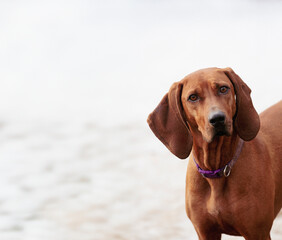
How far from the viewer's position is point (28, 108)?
11734mm

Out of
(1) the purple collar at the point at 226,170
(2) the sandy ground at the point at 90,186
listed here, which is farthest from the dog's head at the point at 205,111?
(2) the sandy ground at the point at 90,186

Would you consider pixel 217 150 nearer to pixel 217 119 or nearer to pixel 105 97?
pixel 217 119

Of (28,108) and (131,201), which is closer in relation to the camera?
(131,201)

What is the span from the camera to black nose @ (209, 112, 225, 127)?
4.54m

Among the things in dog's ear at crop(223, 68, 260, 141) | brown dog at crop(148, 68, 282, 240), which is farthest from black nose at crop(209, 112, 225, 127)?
dog's ear at crop(223, 68, 260, 141)

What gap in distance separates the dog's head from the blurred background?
72.2 inches

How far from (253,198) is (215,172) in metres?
0.32

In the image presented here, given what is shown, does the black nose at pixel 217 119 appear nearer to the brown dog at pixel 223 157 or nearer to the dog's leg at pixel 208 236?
the brown dog at pixel 223 157

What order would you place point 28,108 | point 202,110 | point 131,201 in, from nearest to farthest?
point 202,110, point 131,201, point 28,108

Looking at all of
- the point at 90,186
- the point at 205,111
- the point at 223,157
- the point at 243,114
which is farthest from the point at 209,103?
the point at 90,186

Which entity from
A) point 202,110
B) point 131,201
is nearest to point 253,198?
point 202,110

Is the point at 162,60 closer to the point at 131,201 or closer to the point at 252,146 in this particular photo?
the point at 131,201

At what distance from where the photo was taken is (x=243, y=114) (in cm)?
488

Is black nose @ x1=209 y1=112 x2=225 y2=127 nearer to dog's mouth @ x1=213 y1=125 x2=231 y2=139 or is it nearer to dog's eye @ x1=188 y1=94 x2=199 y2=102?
dog's mouth @ x1=213 y1=125 x2=231 y2=139
